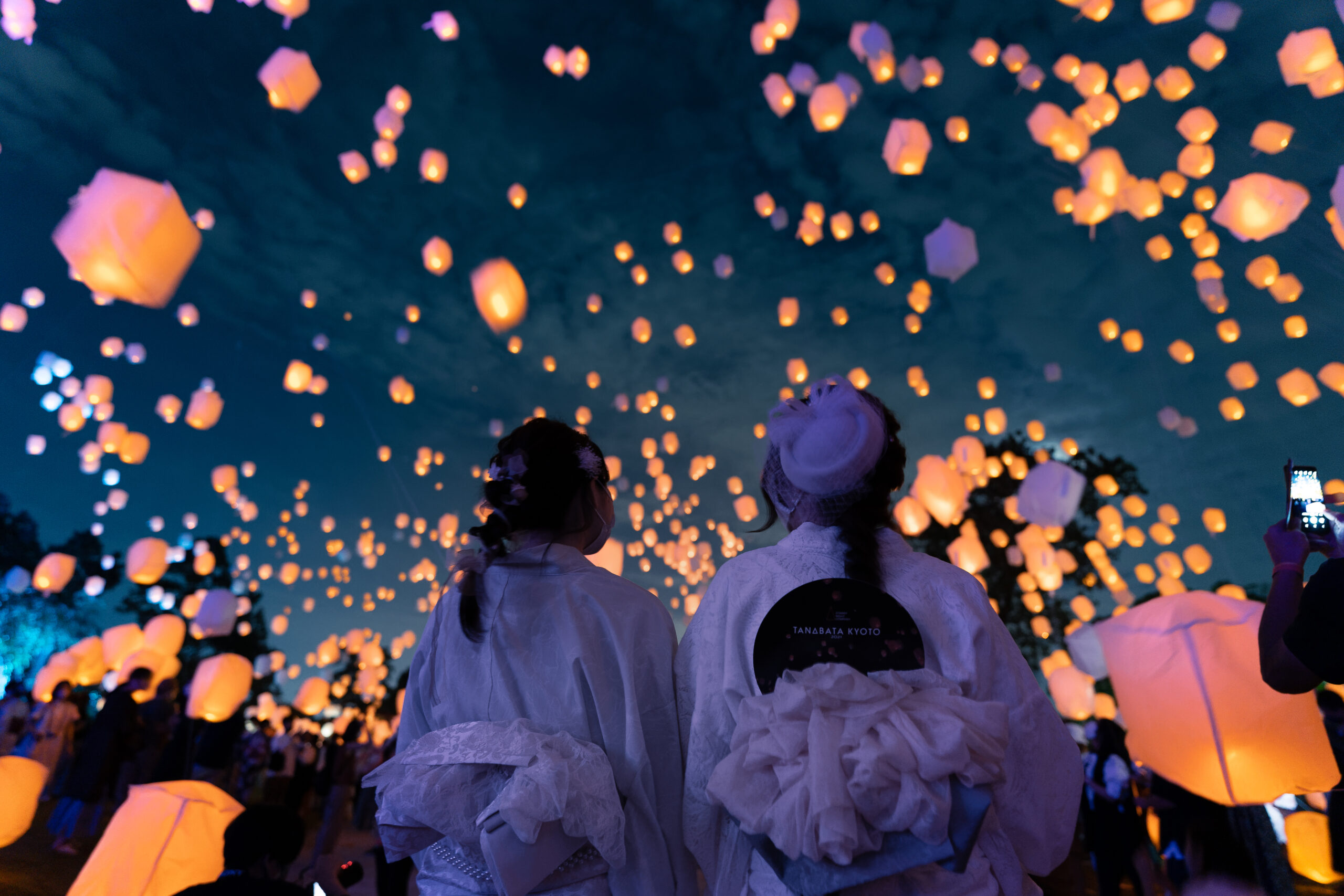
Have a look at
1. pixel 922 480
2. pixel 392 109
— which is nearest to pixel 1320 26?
pixel 922 480

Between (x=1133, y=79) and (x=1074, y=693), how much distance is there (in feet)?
23.4

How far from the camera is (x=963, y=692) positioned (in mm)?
1378

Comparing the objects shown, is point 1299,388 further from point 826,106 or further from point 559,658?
point 559,658

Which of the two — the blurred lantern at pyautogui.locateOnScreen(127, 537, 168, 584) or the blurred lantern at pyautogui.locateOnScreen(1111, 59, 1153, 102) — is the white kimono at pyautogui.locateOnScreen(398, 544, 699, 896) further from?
the blurred lantern at pyautogui.locateOnScreen(127, 537, 168, 584)

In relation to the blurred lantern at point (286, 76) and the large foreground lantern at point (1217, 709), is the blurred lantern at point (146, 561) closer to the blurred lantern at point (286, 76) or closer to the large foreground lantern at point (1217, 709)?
the blurred lantern at point (286, 76)

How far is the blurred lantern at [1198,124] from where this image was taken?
613 cm

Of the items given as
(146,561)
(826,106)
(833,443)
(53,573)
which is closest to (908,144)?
(826,106)

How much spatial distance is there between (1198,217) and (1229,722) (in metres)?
6.17

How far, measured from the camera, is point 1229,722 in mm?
2881

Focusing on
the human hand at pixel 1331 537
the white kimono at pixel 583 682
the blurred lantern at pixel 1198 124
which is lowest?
the white kimono at pixel 583 682

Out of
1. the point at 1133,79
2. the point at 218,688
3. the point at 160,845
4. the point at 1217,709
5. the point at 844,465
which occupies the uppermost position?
the point at 1133,79

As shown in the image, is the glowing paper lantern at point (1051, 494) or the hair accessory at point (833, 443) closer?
the hair accessory at point (833, 443)

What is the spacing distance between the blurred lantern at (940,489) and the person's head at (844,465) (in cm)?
644

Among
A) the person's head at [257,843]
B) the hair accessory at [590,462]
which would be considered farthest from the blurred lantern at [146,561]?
the hair accessory at [590,462]
